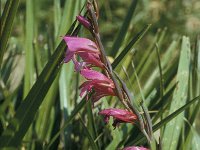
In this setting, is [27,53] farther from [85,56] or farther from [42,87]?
[85,56]

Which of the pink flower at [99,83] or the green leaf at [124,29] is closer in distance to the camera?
the pink flower at [99,83]

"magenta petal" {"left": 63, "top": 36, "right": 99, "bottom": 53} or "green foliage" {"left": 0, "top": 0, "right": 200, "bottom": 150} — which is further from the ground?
"magenta petal" {"left": 63, "top": 36, "right": 99, "bottom": 53}

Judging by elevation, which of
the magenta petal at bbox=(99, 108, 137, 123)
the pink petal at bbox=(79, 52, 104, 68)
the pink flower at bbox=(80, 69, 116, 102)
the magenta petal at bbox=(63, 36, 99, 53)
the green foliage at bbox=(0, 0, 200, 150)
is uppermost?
the magenta petal at bbox=(63, 36, 99, 53)

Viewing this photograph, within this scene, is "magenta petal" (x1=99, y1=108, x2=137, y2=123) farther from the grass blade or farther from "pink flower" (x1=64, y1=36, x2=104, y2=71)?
the grass blade

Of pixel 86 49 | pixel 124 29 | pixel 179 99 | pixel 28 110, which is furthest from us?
pixel 124 29

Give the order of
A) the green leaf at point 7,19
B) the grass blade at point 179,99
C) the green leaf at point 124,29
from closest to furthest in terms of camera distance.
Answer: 1. the green leaf at point 7,19
2. the grass blade at point 179,99
3. the green leaf at point 124,29

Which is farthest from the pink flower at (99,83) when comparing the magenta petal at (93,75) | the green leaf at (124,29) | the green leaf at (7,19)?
the green leaf at (124,29)

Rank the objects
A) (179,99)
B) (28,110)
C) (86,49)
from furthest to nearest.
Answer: (179,99), (28,110), (86,49)

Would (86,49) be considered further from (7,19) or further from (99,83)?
(7,19)

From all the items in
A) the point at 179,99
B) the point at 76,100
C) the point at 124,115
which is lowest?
the point at 76,100

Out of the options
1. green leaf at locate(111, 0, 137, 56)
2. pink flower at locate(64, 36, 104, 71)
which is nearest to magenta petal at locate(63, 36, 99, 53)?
pink flower at locate(64, 36, 104, 71)

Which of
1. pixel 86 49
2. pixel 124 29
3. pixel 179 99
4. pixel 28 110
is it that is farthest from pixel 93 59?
pixel 124 29

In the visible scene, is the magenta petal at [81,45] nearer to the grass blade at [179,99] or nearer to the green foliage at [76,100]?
the green foliage at [76,100]
